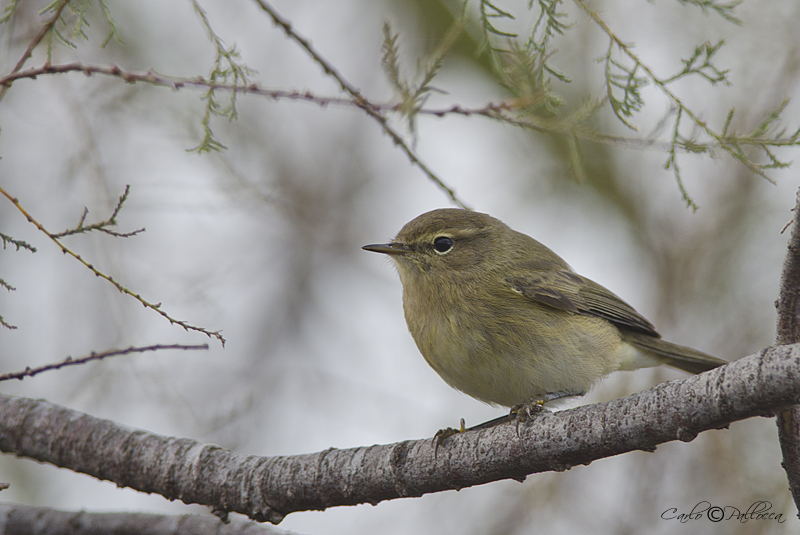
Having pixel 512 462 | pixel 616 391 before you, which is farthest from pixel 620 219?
pixel 512 462

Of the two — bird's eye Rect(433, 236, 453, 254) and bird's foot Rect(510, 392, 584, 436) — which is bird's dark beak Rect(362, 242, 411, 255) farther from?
bird's foot Rect(510, 392, 584, 436)

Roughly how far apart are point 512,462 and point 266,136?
6443 millimetres

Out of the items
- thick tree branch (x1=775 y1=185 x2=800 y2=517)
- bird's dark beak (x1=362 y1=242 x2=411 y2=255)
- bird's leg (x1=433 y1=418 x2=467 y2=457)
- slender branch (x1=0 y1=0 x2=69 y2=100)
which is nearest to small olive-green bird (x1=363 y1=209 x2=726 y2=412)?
bird's dark beak (x1=362 y1=242 x2=411 y2=255)

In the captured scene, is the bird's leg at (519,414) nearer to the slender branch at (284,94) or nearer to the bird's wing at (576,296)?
the bird's wing at (576,296)

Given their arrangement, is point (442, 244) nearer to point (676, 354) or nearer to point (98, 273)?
point (676, 354)

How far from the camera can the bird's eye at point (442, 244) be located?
17.4ft

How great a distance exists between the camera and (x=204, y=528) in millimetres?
3791

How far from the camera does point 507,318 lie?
464 cm

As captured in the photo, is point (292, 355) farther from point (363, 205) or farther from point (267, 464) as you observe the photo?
point (267, 464)

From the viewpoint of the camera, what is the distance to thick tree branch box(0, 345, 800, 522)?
249cm

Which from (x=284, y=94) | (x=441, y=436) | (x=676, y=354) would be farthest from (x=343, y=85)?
(x=676, y=354)

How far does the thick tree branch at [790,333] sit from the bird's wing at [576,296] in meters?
2.29

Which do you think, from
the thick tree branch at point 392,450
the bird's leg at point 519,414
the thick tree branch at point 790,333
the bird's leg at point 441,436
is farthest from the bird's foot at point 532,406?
the thick tree branch at point 790,333

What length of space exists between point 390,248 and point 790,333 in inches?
120
